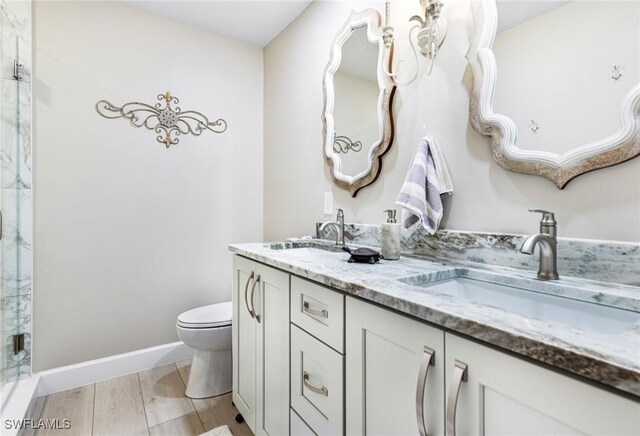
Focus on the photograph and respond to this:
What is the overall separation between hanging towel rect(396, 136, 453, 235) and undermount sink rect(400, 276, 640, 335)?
0.28m

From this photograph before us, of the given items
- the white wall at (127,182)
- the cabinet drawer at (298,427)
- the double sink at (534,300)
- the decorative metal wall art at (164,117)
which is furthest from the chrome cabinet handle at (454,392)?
the decorative metal wall art at (164,117)

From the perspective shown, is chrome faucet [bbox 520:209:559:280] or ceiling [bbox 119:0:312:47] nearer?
chrome faucet [bbox 520:209:559:280]

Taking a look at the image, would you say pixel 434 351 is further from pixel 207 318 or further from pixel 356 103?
pixel 207 318

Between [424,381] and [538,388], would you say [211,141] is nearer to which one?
[424,381]

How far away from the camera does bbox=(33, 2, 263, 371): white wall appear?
6.13ft

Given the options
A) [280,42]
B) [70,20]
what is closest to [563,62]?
[280,42]

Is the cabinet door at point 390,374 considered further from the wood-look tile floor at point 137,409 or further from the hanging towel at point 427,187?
the wood-look tile floor at point 137,409

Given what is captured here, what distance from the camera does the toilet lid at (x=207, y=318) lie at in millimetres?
1782

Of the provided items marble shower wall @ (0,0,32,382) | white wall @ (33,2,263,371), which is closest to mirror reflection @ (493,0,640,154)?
white wall @ (33,2,263,371)

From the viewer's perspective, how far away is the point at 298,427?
1.11 m

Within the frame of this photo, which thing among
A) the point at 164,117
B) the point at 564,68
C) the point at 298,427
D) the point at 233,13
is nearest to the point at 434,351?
the point at 298,427

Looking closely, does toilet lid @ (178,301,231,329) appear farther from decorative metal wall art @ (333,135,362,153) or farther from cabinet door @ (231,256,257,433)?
decorative metal wall art @ (333,135,362,153)

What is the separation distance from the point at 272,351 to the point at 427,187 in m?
0.92

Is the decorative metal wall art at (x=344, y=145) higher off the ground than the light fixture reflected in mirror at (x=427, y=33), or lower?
lower
